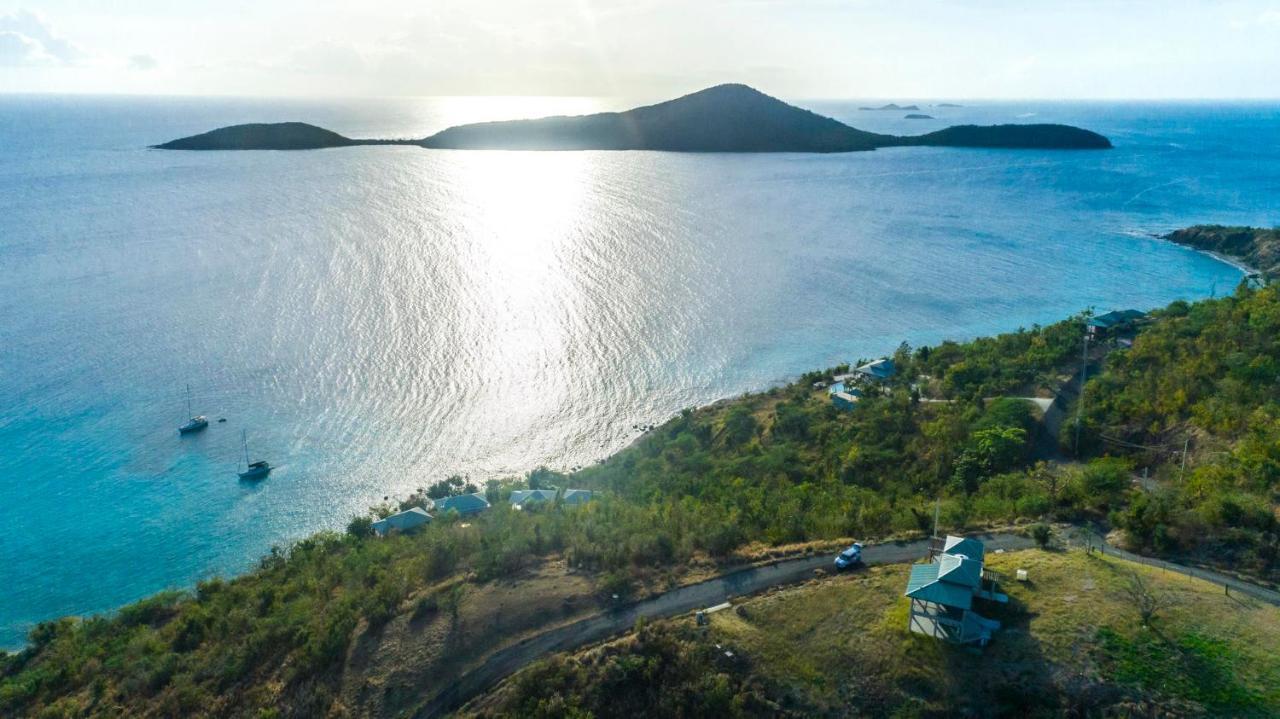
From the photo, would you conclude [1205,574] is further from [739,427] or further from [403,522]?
[403,522]

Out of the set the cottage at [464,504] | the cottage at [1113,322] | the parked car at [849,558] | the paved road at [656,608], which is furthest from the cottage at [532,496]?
the cottage at [1113,322]

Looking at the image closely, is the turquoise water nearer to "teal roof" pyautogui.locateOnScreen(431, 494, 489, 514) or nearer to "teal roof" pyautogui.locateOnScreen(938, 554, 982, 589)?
"teal roof" pyautogui.locateOnScreen(431, 494, 489, 514)

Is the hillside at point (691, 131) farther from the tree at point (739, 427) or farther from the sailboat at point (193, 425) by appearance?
the tree at point (739, 427)

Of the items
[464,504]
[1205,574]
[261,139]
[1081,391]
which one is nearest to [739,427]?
[464,504]

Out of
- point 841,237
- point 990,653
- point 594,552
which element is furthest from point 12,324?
point 841,237

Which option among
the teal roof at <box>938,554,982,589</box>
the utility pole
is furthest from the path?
the utility pole
